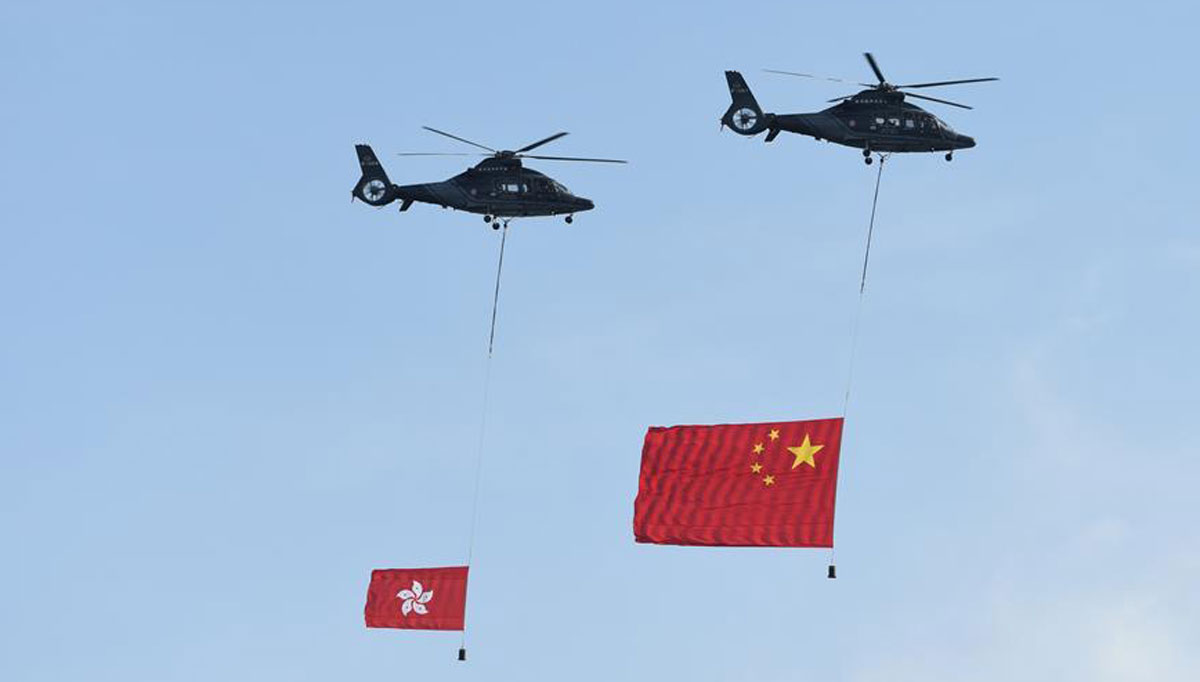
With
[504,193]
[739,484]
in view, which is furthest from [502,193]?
[739,484]

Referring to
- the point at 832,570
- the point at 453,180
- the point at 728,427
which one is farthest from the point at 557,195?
the point at 832,570

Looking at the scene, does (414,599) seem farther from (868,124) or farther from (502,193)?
(868,124)

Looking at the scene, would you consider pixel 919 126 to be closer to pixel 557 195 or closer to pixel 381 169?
pixel 557 195

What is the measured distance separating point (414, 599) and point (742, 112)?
29971 millimetres

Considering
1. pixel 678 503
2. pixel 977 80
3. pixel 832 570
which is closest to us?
pixel 832 570

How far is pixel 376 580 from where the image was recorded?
147625 mm

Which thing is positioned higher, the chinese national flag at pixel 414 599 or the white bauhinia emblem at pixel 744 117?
the white bauhinia emblem at pixel 744 117

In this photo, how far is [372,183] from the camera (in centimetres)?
14300

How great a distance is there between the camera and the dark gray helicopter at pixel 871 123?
13388cm

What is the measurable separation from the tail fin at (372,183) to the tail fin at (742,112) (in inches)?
673

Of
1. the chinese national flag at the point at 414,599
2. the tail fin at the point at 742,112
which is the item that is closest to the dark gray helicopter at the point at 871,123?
the tail fin at the point at 742,112

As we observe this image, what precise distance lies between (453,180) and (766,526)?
2165 cm

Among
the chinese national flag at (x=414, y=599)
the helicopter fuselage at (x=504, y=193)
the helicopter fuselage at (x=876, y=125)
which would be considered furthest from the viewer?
the chinese national flag at (x=414, y=599)

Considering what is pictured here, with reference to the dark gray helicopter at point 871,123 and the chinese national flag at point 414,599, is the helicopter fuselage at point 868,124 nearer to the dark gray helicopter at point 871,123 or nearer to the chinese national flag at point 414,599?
the dark gray helicopter at point 871,123
